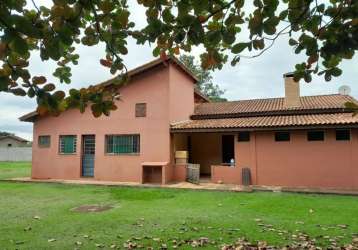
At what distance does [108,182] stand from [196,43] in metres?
12.7

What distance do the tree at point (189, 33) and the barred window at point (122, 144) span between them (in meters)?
12.1

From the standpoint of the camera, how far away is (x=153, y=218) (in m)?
7.51

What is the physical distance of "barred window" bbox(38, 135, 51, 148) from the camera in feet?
56.4

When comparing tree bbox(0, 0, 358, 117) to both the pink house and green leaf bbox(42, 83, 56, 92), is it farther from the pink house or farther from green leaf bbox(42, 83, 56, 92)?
the pink house

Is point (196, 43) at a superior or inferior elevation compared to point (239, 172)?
superior

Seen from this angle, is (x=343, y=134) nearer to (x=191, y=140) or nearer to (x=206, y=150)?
(x=206, y=150)

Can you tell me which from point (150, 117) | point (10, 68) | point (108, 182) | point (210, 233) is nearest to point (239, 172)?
point (150, 117)

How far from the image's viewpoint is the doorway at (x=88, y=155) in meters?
16.5

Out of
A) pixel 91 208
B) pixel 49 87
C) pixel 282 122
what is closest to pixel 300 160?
pixel 282 122

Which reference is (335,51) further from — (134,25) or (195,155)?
(195,155)

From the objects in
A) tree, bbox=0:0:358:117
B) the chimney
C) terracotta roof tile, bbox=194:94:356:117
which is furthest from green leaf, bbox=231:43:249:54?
the chimney

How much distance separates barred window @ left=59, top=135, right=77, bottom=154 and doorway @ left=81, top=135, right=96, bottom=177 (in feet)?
1.53

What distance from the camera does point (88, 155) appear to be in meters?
16.6

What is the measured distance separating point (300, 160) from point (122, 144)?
26.0 ft
